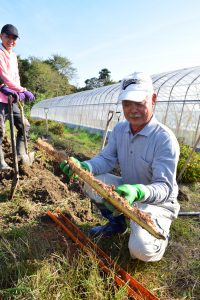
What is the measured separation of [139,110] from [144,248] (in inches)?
38.9

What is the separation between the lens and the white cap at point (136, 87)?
90.9 inches

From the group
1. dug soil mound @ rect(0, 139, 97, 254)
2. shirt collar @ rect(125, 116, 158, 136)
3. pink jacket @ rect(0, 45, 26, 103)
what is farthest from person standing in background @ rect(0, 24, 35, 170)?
shirt collar @ rect(125, 116, 158, 136)

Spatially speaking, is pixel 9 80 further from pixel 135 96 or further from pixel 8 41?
pixel 135 96

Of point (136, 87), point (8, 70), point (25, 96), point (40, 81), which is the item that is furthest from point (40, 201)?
point (40, 81)

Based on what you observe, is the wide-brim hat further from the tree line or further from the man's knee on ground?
the tree line

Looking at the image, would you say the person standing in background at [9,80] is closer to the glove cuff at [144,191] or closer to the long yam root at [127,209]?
the long yam root at [127,209]

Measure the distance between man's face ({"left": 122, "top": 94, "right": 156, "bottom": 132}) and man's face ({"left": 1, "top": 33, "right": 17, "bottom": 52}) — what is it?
2.21m

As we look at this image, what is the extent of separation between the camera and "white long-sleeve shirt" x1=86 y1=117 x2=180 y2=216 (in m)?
2.28

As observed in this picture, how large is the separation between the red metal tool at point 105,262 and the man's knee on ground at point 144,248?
0.53ft

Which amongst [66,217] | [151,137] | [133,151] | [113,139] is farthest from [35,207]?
[151,137]

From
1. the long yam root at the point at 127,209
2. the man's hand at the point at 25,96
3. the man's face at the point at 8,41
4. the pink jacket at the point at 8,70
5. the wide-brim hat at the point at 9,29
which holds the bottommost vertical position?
the long yam root at the point at 127,209

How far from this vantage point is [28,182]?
387 cm

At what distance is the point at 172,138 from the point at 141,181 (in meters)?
0.45

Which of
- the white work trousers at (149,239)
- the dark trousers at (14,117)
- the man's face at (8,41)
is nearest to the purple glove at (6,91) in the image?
the dark trousers at (14,117)
